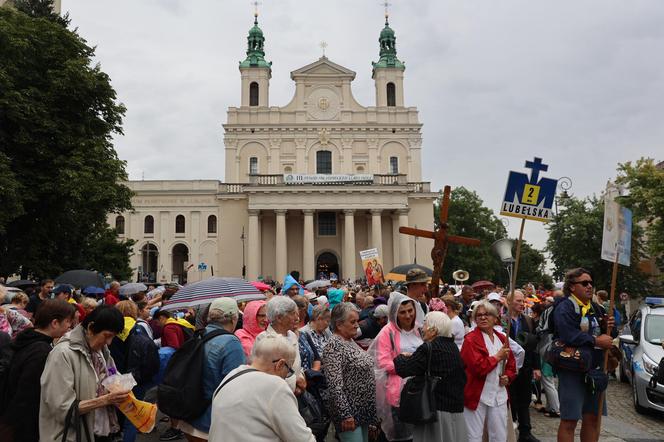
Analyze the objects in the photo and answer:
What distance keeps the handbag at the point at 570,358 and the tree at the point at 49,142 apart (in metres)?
19.0

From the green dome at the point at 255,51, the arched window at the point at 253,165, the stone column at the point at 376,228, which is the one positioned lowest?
the stone column at the point at 376,228

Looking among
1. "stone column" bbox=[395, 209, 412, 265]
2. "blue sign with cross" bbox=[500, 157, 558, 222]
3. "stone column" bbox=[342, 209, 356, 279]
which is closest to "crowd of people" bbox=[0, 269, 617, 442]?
"blue sign with cross" bbox=[500, 157, 558, 222]

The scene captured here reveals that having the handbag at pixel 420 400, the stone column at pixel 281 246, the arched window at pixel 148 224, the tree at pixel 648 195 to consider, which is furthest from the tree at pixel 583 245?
the arched window at pixel 148 224

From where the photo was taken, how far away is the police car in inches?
320

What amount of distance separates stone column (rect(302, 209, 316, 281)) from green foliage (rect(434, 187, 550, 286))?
60.0 ft

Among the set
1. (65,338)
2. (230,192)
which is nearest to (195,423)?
(65,338)

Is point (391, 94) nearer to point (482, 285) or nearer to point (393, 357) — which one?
point (482, 285)

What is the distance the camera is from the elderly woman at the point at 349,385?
4.71 meters

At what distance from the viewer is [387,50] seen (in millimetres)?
50750

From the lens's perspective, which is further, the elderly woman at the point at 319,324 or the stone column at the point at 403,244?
the stone column at the point at 403,244

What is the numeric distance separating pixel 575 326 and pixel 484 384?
107cm

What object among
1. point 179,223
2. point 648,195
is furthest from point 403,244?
point 179,223

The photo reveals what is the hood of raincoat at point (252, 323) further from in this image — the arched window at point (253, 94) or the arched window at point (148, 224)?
the arched window at point (148, 224)

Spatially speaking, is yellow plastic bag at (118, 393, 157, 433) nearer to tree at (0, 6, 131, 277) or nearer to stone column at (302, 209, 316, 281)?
tree at (0, 6, 131, 277)
